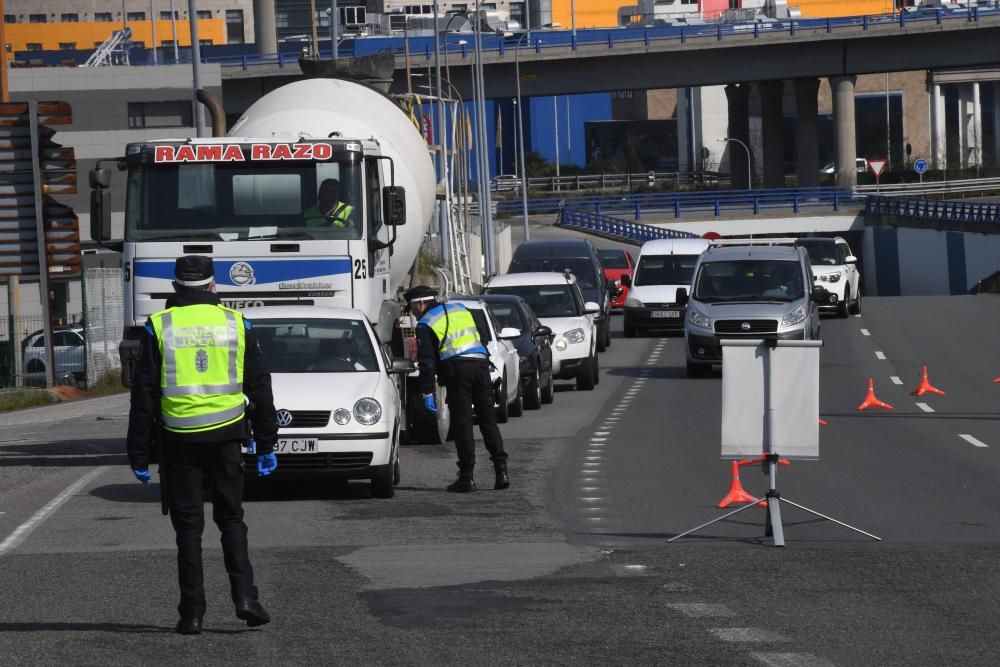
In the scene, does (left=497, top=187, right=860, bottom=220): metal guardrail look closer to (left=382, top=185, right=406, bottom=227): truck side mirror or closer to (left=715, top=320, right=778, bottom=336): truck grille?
(left=715, top=320, right=778, bottom=336): truck grille

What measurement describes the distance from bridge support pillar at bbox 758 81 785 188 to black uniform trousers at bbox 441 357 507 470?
244ft

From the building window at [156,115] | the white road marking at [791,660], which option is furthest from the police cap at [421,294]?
the building window at [156,115]

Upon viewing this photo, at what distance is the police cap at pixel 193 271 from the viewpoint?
831 centimetres

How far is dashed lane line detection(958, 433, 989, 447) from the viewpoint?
57.9ft

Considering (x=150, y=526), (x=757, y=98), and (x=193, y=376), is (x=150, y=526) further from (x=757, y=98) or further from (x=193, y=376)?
(x=757, y=98)

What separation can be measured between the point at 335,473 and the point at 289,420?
21.9 inches

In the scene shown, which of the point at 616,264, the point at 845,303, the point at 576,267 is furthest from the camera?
the point at 616,264

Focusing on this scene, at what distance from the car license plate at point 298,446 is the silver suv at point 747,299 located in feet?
45.8

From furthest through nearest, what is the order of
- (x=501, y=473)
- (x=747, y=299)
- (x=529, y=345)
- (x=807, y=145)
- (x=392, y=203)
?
(x=807, y=145) → (x=747, y=299) → (x=529, y=345) → (x=392, y=203) → (x=501, y=473)

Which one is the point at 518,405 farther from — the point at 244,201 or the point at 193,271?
the point at 193,271

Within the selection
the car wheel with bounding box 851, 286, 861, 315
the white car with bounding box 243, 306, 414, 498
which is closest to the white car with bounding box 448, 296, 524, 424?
the white car with bounding box 243, 306, 414, 498

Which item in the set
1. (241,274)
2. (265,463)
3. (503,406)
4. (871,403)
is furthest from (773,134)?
(265,463)

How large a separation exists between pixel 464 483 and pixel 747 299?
1396 centimetres

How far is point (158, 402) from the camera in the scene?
8.37 metres
